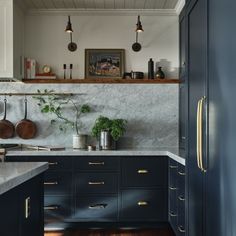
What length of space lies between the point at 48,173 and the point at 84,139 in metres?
0.61

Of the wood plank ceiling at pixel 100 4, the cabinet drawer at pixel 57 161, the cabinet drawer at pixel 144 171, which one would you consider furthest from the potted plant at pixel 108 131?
the wood plank ceiling at pixel 100 4

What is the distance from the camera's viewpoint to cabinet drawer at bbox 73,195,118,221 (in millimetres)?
3432

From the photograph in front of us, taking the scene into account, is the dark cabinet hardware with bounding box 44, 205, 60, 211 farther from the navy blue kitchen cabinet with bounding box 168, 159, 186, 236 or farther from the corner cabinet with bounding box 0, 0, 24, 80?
A: the corner cabinet with bounding box 0, 0, 24, 80

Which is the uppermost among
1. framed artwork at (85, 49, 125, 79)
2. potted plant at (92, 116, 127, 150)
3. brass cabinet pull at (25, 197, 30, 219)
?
framed artwork at (85, 49, 125, 79)

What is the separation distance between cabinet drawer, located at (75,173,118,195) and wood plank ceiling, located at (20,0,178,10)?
2.05 m

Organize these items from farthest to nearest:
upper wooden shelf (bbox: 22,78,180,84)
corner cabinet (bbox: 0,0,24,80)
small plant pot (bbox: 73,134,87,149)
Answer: upper wooden shelf (bbox: 22,78,180,84), small plant pot (bbox: 73,134,87,149), corner cabinet (bbox: 0,0,24,80)

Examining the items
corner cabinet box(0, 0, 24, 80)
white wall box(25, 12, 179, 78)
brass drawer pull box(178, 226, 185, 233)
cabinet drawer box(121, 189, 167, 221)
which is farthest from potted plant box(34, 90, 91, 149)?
brass drawer pull box(178, 226, 185, 233)

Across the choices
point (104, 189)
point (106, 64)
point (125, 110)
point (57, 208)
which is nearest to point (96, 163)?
point (104, 189)

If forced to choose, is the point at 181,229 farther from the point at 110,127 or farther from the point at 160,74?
the point at 160,74

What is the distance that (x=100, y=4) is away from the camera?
12.6 ft

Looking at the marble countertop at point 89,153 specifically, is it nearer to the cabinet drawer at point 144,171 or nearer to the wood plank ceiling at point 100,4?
the cabinet drawer at point 144,171

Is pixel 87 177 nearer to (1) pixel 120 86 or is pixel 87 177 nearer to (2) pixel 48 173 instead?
(2) pixel 48 173

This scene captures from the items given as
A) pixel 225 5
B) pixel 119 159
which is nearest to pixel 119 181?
pixel 119 159

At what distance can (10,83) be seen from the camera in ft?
13.0
